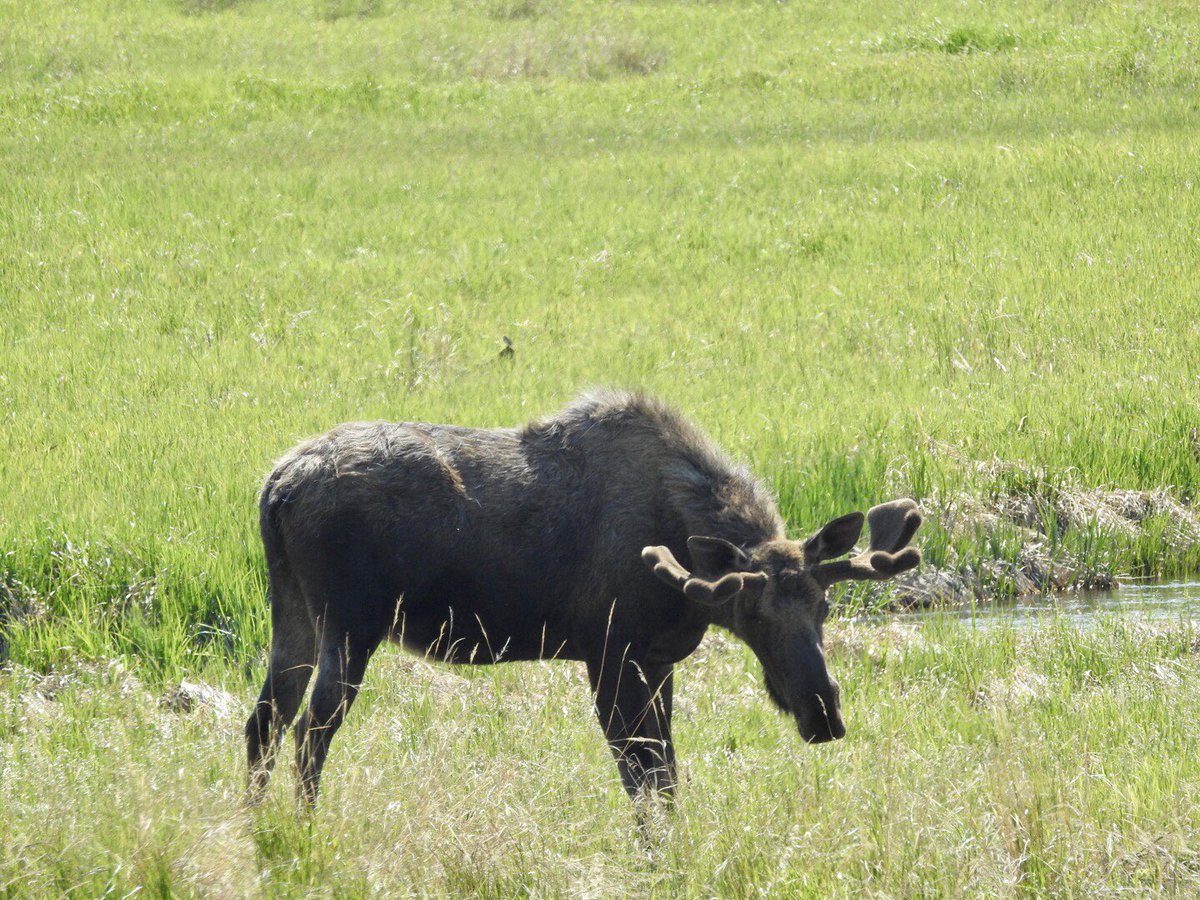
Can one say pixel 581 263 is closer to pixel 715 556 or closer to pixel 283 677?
pixel 283 677

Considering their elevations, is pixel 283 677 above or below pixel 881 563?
below

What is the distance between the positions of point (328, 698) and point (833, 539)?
6.78ft

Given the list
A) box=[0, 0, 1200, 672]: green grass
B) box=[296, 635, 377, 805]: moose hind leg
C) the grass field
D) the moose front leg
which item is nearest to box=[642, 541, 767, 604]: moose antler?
the moose front leg

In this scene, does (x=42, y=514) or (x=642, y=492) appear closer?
(x=642, y=492)

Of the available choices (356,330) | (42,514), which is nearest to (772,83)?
(356,330)

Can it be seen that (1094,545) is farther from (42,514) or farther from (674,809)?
(42,514)

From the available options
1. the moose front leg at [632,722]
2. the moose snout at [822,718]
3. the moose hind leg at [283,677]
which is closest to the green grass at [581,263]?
the moose hind leg at [283,677]

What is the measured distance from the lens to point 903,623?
9.71 metres

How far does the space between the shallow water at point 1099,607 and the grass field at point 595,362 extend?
41cm

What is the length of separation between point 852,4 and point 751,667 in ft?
102

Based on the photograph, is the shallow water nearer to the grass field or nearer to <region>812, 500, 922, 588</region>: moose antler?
the grass field

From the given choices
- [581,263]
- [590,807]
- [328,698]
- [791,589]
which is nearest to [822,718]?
[791,589]

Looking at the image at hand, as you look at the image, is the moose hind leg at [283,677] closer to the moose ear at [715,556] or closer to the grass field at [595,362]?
the grass field at [595,362]

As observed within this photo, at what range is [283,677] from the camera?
6.42 m
